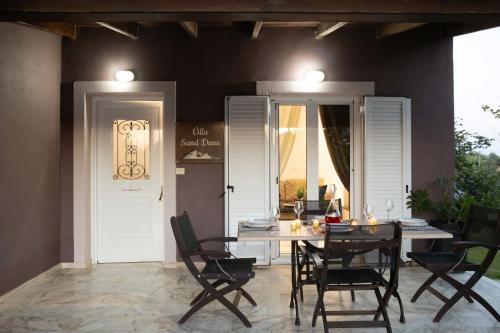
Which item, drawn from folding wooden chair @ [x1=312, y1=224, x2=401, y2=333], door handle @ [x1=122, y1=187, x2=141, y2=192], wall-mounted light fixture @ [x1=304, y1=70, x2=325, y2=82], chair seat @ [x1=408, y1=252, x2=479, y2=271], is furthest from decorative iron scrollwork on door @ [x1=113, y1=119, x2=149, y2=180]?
chair seat @ [x1=408, y1=252, x2=479, y2=271]

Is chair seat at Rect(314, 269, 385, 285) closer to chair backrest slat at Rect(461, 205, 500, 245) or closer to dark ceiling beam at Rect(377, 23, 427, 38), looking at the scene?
chair backrest slat at Rect(461, 205, 500, 245)

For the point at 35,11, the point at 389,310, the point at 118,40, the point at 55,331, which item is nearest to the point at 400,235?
the point at 389,310

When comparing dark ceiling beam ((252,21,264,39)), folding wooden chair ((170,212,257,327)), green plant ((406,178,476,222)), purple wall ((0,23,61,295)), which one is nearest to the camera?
folding wooden chair ((170,212,257,327))

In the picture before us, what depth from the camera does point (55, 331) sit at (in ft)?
10.7

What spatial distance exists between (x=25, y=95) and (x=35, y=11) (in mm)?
1612

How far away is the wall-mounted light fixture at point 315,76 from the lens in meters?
5.16

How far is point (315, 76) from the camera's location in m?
5.17

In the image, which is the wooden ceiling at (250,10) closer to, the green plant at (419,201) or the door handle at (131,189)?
the green plant at (419,201)

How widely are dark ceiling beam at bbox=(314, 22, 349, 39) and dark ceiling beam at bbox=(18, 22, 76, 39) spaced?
290 centimetres

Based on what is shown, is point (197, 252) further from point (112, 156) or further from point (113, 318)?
point (112, 156)

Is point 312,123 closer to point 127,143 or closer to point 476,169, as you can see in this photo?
point 127,143

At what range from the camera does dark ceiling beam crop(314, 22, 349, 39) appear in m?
4.54

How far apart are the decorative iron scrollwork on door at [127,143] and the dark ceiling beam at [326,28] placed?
7.80 feet

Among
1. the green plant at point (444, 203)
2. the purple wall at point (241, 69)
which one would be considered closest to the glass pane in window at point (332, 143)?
the purple wall at point (241, 69)
